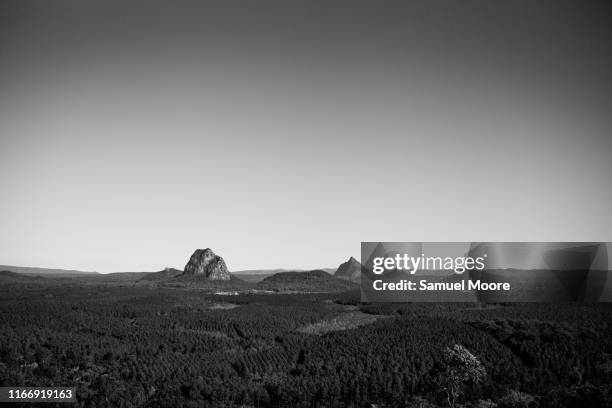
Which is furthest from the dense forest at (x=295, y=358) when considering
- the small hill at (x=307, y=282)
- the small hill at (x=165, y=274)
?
the small hill at (x=165, y=274)

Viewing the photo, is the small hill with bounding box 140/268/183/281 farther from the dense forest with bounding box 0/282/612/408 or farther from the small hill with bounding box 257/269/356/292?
the dense forest with bounding box 0/282/612/408

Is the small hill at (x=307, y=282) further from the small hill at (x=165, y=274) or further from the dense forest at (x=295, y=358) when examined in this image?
the dense forest at (x=295, y=358)

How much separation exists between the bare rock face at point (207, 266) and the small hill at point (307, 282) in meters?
14.4

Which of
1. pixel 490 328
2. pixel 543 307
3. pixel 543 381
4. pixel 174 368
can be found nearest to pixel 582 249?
pixel 543 307

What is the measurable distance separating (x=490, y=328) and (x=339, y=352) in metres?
20.7

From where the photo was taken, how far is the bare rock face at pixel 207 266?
14175 centimetres

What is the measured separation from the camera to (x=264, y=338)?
148 ft

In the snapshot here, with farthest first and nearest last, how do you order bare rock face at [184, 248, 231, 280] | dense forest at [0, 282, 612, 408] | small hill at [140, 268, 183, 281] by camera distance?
1. small hill at [140, 268, 183, 281]
2. bare rock face at [184, 248, 231, 280]
3. dense forest at [0, 282, 612, 408]

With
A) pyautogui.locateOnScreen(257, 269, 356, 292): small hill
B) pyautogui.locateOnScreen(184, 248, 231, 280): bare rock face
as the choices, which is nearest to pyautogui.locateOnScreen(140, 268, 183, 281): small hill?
pyautogui.locateOnScreen(184, 248, 231, 280): bare rock face

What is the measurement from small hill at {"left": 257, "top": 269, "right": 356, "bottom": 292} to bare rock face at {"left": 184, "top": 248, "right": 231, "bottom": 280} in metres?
14.4

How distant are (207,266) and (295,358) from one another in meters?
111

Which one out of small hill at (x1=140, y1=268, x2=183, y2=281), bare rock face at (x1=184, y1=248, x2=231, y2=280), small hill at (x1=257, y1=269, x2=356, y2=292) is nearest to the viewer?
small hill at (x1=257, y1=269, x2=356, y2=292)

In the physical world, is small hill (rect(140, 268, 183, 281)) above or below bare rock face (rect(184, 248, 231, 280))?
below

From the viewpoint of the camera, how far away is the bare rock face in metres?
142
